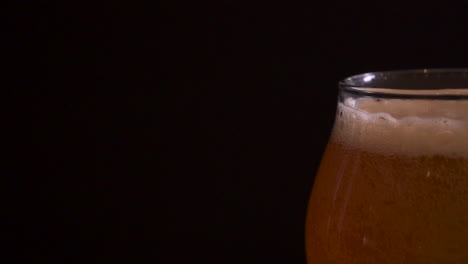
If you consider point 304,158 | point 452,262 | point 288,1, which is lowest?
point 304,158

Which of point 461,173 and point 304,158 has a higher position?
point 461,173

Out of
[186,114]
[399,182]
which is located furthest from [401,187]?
[186,114]

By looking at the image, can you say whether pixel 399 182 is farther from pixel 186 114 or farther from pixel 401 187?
pixel 186 114

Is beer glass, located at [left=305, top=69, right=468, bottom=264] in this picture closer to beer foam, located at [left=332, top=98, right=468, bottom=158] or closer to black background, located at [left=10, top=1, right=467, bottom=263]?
beer foam, located at [left=332, top=98, right=468, bottom=158]

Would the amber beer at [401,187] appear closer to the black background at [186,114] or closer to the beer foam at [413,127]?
the beer foam at [413,127]

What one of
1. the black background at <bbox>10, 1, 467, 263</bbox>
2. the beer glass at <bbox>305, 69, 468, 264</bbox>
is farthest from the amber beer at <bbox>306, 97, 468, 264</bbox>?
the black background at <bbox>10, 1, 467, 263</bbox>

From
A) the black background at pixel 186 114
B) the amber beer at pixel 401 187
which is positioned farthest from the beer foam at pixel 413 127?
the black background at pixel 186 114

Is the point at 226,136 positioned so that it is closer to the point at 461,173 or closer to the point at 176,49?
the point at 176,49

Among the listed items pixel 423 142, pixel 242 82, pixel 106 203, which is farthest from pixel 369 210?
pixel 106 203

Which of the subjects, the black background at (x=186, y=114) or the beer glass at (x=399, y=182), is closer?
the beer glass at (x=399, y=182)
